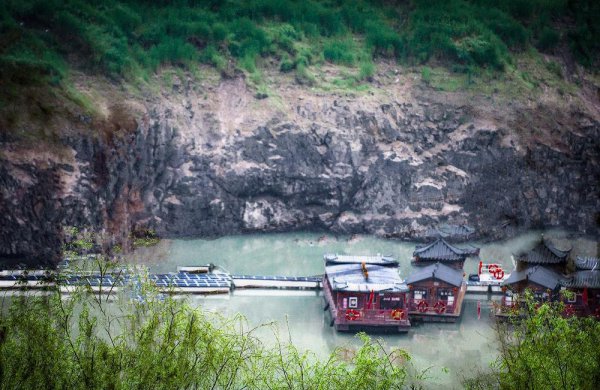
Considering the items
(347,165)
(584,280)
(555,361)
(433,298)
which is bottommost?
(347,165)

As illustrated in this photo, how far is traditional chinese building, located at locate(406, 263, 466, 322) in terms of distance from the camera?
30.0 metres

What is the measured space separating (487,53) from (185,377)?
36.8 meters

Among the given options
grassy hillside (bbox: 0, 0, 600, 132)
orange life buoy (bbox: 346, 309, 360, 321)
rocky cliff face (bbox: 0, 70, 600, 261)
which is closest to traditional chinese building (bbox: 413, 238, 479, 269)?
orange life buoy (bbox: 346, 309, 360, 321)

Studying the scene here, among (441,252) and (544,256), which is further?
(441,252)

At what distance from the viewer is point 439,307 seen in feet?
98.6

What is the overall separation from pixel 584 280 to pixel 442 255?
234 inches

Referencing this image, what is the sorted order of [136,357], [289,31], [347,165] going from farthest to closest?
1. [289,31]
2. [347,165]
3. [136,357]

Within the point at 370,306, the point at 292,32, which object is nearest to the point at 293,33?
the point at 292,32

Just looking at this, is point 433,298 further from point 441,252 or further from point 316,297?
point 316,297

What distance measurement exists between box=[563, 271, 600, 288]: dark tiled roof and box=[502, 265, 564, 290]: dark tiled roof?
402mm

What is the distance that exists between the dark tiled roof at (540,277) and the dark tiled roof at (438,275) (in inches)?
74.5

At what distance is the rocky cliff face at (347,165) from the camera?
40.8 metres

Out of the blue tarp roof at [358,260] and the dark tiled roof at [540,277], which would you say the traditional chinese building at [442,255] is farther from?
the dark tiled roof at [540,277]

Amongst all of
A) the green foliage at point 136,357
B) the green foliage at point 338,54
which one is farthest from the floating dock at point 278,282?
the green foliage at point 338,54
